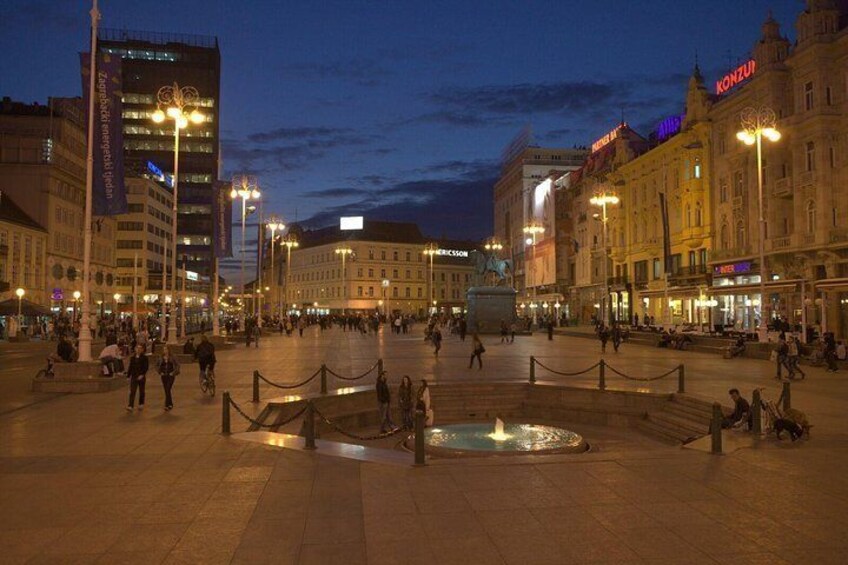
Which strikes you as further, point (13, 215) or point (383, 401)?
point (13, 215)

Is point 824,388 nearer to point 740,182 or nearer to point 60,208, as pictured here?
point 740,182

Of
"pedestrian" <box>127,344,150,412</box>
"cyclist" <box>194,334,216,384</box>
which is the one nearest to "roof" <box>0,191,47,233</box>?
"cyclist" <box>194,334,216,384</box>

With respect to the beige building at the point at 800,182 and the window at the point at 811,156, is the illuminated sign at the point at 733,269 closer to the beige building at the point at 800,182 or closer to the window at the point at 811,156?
the beige building at the point at 800,182

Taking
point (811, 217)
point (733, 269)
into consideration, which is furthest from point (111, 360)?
point (733, 269)

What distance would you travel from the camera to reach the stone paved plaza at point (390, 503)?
22.0ft

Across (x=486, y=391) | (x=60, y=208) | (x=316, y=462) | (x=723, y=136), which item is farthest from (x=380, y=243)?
(x=316, y=462)

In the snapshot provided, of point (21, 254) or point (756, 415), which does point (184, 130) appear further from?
point (756, 415)

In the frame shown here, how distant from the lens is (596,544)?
6.90 m

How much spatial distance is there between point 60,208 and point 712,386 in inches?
2473

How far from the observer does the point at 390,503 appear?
843cm

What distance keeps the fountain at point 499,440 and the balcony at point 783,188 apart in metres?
32.2

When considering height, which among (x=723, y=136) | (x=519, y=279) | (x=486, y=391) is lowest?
(x=486, y=391)

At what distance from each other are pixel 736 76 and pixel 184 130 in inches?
4012

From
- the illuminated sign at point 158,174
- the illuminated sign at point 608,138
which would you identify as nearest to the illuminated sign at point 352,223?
the illuminated sign at point 158,174
